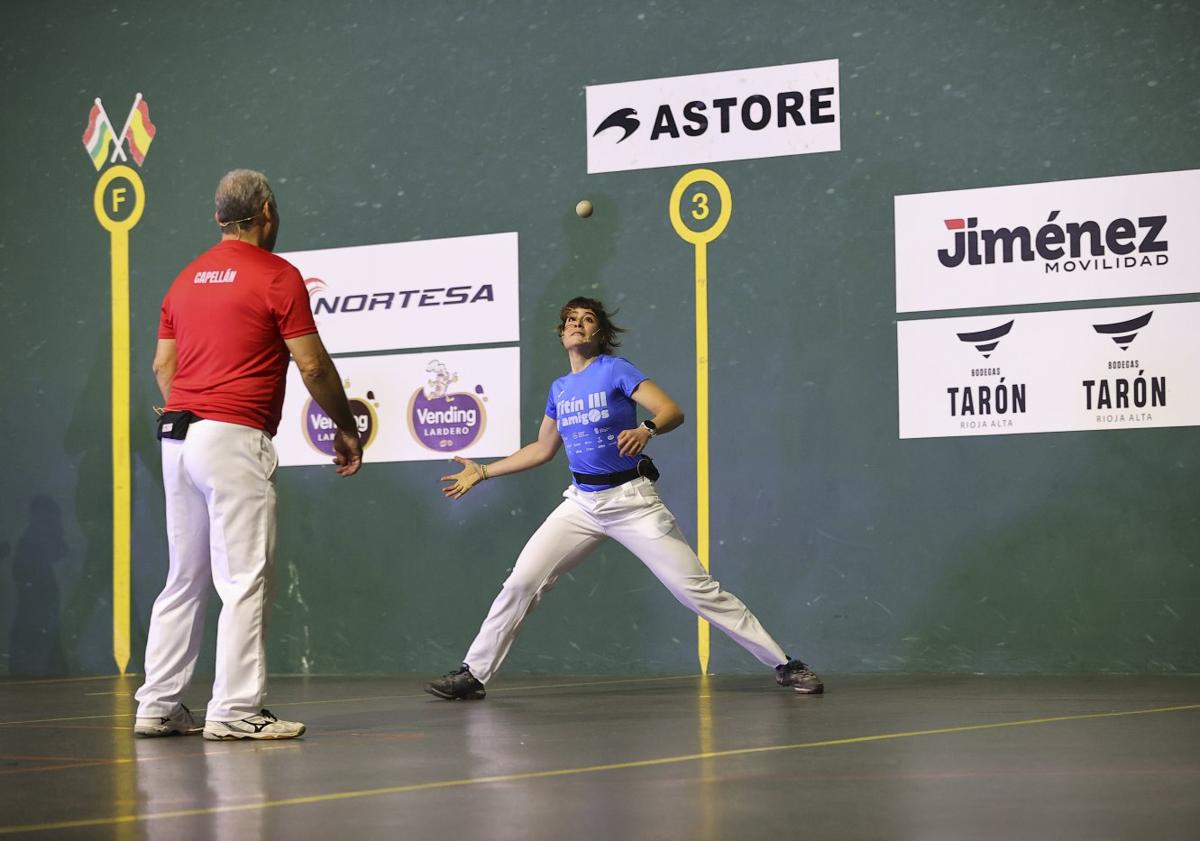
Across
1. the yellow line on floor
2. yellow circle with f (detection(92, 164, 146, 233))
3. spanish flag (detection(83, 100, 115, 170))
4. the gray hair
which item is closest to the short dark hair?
the gray hair

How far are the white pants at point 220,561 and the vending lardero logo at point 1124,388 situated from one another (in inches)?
165

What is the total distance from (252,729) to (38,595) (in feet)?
16.6

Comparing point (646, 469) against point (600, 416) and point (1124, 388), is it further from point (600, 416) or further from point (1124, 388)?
point (1124, 388)

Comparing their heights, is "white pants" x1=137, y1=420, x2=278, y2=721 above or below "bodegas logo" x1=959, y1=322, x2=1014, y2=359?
below

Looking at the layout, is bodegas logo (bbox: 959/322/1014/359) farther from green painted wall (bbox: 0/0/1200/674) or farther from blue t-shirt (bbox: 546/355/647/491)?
blue t-shirt (bbox: 546/355/647/491)

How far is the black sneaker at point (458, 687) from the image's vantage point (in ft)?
21.8

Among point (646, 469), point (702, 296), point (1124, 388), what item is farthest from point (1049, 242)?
point (646, 469)

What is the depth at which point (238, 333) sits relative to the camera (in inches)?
197

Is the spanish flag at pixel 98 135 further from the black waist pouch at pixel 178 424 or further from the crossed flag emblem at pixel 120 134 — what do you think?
the black waist pouch at pixel 178 424

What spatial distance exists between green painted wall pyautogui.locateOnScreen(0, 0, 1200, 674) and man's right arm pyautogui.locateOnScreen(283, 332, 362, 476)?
3.51m

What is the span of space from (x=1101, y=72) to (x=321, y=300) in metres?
4.14

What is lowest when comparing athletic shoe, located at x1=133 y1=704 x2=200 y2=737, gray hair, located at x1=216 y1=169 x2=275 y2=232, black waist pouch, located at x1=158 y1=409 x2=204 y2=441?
athletic shoe, located at x1=133 y1=704 x2=200 y2=737

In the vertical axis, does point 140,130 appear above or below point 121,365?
above

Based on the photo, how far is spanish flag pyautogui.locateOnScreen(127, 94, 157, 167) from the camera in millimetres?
9555
